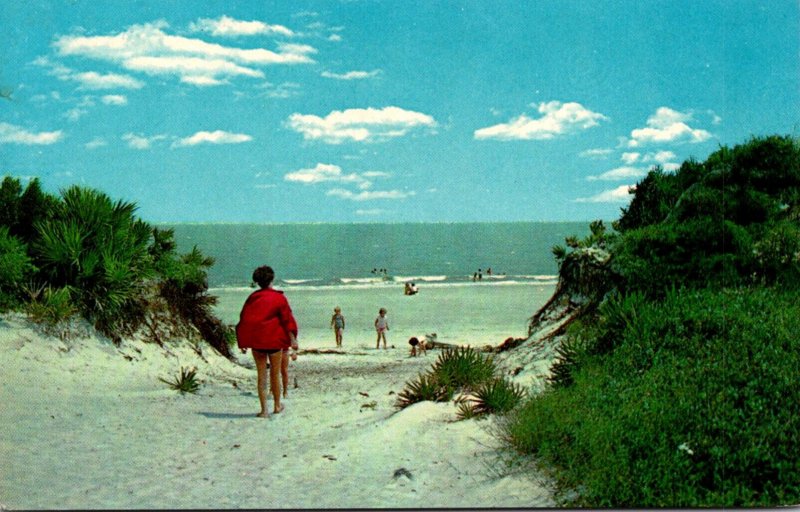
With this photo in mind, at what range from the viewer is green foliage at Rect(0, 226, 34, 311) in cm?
949

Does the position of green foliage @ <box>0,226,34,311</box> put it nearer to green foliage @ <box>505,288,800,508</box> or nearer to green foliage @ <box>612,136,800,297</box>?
green foliage @ <box>505,288,800,508</box>

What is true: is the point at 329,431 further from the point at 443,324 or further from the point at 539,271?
the point at 539,271

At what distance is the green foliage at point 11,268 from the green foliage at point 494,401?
677cm

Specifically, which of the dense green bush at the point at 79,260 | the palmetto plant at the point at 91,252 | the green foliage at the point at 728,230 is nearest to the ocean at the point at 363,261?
the dense green bush at the point at 79,260

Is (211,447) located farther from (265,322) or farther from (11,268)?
(11,268)

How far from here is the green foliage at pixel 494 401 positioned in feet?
22.3

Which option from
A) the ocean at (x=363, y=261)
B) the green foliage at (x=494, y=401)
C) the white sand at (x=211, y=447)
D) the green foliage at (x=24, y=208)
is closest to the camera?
the white sand at (x=211, y=447)

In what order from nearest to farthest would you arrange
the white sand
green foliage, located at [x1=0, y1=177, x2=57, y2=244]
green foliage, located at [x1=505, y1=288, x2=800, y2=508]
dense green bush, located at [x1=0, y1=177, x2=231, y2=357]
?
green foliage, located at [x1=505, y1=288, x2=800, y2=508], the white sand, dense green bush, located at [x1=0, y1=177, x2=231, y2=357], green foliage, located at [x1=0, y1=177, x2=57, y2=244]

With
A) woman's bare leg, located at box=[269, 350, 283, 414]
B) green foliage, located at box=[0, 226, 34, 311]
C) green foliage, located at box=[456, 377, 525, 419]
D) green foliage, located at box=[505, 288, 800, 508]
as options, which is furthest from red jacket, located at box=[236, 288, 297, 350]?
green foliage, located at box=[0, 226, 34, 311]

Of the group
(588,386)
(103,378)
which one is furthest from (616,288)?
(103,378)

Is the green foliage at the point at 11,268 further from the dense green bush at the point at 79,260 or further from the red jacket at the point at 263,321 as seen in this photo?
the red jacket at the point at 263,321

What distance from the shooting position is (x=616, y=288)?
890cm

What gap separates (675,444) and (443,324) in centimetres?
2034

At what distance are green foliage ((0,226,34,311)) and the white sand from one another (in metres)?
0.38
